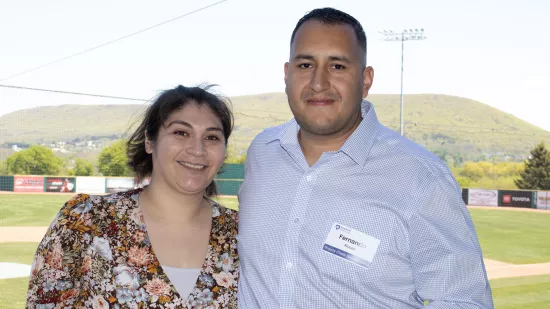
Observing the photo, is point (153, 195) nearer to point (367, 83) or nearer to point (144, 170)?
point (144, 170)

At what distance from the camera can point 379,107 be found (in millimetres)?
140375

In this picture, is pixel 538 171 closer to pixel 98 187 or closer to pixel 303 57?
pixel 98 187

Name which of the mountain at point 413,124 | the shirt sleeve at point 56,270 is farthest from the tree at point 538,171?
the shirt sleeve at point 56,270

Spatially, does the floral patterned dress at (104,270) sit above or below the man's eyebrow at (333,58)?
below

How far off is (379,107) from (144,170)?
140 meters

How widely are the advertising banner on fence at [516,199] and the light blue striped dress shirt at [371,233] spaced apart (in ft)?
123

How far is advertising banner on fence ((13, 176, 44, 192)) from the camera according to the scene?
121ft

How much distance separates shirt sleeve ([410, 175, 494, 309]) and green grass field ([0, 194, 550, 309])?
27.3ft

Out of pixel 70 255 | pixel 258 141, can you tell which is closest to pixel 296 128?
pixel 258 141

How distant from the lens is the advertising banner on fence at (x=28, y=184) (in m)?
37.0

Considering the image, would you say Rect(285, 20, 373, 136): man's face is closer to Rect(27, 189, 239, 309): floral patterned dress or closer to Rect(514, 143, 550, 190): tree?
Rect(27, 189, 239, 309): floral patterned dress

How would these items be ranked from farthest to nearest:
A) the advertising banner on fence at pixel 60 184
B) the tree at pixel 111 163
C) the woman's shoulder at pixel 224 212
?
1. the tree at pixel 111 163
2. the advertising banner on fence at pixel 60 184
3. the woman's shoulder at pixel 224 212

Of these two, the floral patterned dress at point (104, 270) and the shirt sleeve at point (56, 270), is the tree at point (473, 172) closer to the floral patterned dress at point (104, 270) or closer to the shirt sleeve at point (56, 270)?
the floral patterned dress at point (104, 270)

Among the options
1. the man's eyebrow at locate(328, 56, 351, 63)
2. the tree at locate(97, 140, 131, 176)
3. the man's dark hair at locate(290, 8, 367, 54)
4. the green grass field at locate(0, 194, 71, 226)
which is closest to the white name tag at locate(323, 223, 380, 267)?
the man's eyebrow at locate(328, 56, 351, 63)
